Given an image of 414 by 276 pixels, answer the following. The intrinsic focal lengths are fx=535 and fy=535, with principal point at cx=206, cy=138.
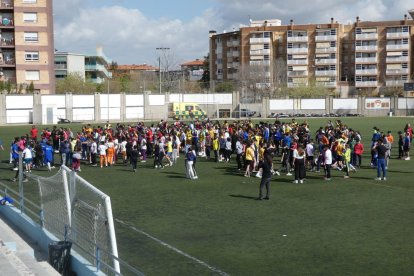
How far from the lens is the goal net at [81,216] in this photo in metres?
8.37

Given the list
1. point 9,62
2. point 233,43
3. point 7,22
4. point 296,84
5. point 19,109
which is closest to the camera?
point 19,109

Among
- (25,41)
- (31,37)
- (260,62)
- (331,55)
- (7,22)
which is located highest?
(7,22)

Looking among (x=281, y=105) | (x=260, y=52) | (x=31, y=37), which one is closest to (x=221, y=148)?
(x=31, y=37)

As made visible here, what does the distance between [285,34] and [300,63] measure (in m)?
6.65

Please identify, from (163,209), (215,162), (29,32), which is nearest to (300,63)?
(29,32)

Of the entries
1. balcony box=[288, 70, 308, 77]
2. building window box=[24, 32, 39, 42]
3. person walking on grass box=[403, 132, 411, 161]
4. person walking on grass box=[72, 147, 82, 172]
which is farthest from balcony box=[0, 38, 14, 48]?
balcony box=[288, 70, 308, 77]

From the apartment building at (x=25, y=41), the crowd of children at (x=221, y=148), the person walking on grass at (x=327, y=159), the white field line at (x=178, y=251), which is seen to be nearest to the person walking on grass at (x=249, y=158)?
the crowd of children at (x=221, y=148)

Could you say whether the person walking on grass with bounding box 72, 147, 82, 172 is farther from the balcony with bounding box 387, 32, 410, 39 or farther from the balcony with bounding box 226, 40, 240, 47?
the balcony with bounding box 226, 40, 240, 47

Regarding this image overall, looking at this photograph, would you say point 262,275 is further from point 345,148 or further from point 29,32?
point 29,32

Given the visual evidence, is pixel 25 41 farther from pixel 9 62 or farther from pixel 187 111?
pixel 187 111

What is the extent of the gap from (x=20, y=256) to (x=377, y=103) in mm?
79549

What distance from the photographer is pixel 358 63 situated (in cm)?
10412

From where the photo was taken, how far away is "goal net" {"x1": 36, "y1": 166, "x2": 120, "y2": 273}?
8.37m

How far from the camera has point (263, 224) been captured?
1377 centimetres
